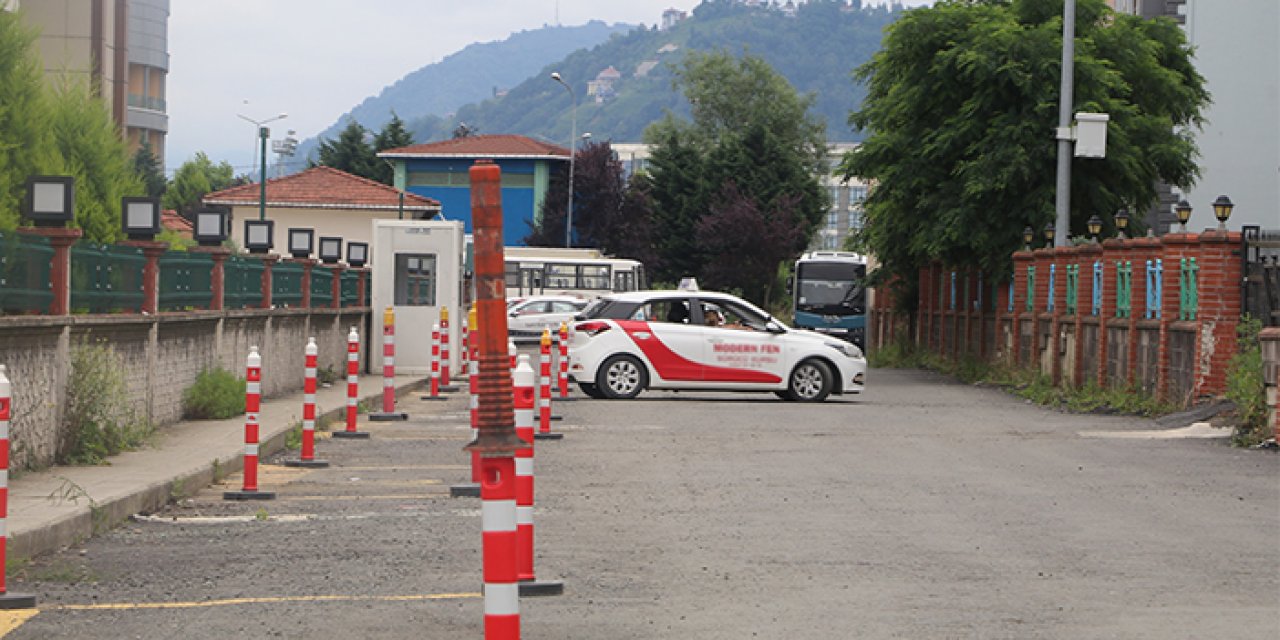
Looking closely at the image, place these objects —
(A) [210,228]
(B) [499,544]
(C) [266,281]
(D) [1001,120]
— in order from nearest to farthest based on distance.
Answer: (B) [499,544]
(A) [210,228]
(C) [266,281]
(D) [1001,120]

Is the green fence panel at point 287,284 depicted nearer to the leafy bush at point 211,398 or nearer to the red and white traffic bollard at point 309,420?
the leafy bush at point 211,398

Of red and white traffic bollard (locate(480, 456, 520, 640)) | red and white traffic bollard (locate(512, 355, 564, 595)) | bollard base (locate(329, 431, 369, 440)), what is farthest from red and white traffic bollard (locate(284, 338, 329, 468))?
red and white traffic bollard (locate(480, 456, 520, 640))

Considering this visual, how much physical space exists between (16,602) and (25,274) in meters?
5.70

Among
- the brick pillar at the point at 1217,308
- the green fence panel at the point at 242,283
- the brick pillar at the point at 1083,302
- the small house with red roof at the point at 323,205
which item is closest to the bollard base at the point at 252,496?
the green fence panel at the point at 242,283

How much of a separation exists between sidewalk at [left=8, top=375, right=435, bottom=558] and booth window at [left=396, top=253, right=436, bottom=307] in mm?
13932

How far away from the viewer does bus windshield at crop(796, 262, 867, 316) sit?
5616 cm

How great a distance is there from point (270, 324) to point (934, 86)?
1693cm

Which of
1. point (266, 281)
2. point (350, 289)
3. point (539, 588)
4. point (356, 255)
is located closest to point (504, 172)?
point (356, 255)

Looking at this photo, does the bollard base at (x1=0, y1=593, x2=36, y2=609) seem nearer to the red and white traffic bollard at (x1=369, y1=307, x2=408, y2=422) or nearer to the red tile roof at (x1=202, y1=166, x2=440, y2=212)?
the red and white traffic bollard at (x1=369, y1=307, x2=408, y2=422)

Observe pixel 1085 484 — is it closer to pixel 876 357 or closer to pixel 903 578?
pixel 903 578

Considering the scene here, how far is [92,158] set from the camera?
38.5m

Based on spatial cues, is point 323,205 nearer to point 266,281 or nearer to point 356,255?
point 356,255

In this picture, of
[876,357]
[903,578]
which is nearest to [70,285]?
[903,578]

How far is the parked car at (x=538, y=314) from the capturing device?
53.8m
